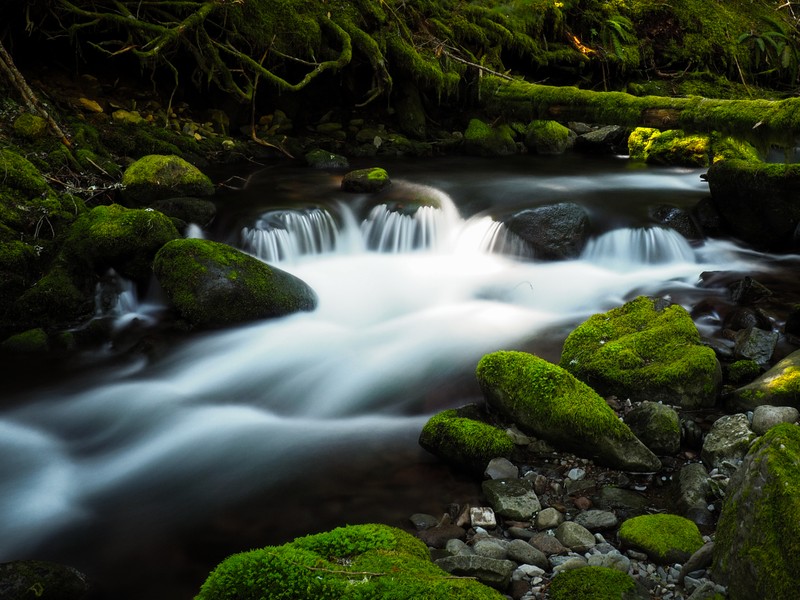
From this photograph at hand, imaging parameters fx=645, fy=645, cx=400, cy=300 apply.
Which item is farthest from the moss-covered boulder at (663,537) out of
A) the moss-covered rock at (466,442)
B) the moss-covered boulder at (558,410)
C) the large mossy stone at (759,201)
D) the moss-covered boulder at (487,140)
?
the moss-covered boulder at (487,140)

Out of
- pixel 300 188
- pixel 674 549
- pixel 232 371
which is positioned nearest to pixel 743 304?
pixel 674 549

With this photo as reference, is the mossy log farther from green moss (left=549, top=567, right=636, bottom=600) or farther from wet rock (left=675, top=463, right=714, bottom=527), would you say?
green moss (left=549, top=567, right=636, bottom=600)

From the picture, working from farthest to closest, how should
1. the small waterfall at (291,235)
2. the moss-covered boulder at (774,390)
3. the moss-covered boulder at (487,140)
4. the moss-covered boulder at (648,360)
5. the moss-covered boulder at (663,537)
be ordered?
the moss-covered boulder at (487,140) < the small waterfall at (291,235) < the moss-covered boulder at (648,360) < the moss-covered boulder at (774,390) < the moss-covered boulder at (663,537)

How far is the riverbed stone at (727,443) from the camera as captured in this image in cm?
416

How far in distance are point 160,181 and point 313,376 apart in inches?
170

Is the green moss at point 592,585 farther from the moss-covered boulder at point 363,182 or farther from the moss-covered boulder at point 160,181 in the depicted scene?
the moss-covered boulder at point 363,182

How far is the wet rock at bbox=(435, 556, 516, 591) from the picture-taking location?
315 centimetres

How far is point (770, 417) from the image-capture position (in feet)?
13.9

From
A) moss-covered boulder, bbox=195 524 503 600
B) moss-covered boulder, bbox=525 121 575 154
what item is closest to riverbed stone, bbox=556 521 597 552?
moss-covered boulder, bbox=195 524 503 600

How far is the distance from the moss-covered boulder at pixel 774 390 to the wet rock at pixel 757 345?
1.68 ft

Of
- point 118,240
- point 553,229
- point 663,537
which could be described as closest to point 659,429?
point 663,537

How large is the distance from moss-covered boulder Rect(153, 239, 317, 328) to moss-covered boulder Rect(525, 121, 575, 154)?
902 centimetres

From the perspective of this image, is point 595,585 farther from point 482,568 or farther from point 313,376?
point 313,376

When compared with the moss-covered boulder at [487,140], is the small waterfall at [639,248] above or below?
below
